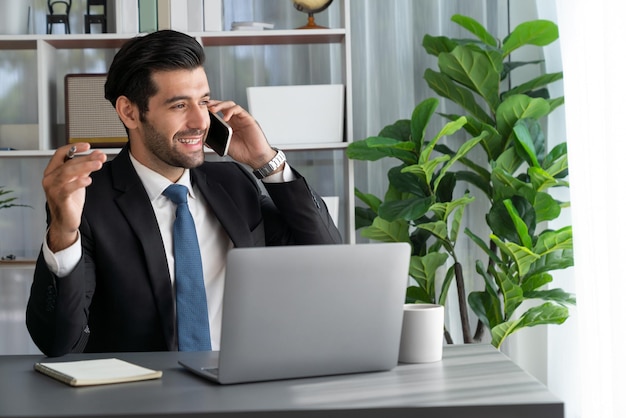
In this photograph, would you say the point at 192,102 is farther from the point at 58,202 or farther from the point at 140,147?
the point at 58,202

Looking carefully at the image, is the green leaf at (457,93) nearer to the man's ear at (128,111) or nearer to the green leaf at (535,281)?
the green leaf at (535,281)

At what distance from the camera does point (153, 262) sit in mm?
1986

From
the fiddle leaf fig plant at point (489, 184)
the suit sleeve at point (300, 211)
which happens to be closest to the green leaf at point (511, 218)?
the fiddle leaf fig plant at point (489, 184)

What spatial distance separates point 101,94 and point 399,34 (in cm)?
129

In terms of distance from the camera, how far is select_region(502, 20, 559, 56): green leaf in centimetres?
318

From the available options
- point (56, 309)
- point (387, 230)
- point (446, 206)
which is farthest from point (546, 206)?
point (56, 309)

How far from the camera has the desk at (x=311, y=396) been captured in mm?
1147

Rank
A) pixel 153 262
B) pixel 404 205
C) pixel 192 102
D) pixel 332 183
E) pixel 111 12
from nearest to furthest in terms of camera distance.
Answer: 1. pixel 153 262
2. pixel 192 102
3. pixel 404 205
4. pixel 111 12
5. pixel 332 183

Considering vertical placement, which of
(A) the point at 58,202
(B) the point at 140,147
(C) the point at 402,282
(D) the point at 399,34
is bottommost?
(C) the point at 402,282

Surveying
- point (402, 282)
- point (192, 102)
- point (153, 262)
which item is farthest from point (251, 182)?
point (402, 282)

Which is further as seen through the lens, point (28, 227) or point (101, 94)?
point (28, 227)

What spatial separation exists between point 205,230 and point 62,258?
1.85 feet

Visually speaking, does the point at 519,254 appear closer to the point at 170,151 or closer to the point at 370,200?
the point at 370,200

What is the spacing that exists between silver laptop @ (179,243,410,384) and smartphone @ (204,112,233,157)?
83cm
